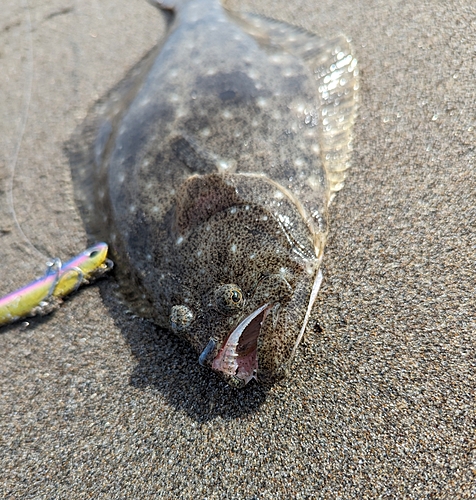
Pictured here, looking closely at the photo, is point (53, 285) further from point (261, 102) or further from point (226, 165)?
point (261, 102)

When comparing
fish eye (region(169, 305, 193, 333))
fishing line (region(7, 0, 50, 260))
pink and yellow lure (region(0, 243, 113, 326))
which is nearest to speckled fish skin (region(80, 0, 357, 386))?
fish eye (region(169, 305, 193, 333))

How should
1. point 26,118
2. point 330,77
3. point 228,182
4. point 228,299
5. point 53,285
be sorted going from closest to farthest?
point 228,299, point 228,182, point 53,285, point 330,77, point 26,118

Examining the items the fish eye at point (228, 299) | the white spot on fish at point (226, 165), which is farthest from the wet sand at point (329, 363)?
the white spot on fish at point (226, 165)

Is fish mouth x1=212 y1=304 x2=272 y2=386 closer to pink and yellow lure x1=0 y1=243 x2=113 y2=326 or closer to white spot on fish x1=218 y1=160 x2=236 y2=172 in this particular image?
white spot on fish x1=218 y1=160 x2=236 y2=172

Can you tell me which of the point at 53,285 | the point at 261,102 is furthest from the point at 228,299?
the point at 261,102

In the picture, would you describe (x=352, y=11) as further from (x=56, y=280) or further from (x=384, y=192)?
(x=56, y=280)

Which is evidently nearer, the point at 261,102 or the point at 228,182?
the point at 228,182

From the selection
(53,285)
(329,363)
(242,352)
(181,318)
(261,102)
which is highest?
(261,102)

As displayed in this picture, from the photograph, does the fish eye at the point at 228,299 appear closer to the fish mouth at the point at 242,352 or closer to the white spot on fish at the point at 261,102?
the fish mouth at the point at 242,352
